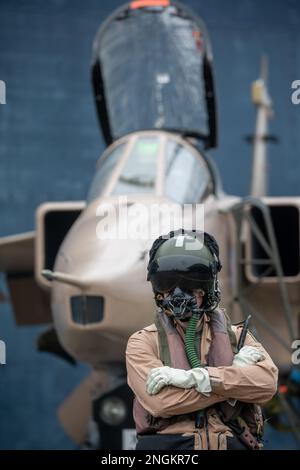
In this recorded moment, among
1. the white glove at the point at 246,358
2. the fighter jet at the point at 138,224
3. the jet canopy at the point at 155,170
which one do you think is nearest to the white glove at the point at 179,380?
the white glove at the point at 246,358

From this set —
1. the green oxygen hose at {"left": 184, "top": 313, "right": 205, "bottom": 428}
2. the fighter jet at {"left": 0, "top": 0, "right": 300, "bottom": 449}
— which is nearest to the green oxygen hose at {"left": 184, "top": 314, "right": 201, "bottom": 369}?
the green oxygen hose at {"left": 184, "top": 313, "right": 205, "bottom": 428}

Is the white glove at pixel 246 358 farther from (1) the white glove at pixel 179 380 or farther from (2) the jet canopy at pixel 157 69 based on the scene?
(2) the jet canopy at pixel 157 69

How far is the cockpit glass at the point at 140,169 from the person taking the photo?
5.79m

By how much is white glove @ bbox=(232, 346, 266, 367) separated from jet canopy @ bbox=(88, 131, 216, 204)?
10.2 feet

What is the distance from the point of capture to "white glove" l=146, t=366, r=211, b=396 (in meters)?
2.52

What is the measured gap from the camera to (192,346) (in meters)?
2.63

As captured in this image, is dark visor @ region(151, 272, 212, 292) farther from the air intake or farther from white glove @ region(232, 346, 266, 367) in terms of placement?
the air intake

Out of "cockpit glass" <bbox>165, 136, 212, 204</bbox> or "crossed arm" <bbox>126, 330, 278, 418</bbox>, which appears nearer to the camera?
"crossed arm" <bbox>126, 330, 278, 418</bbox>

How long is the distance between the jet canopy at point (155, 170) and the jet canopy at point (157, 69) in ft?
1.65

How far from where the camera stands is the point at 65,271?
5.04m

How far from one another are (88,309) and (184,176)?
1581 millimetres
